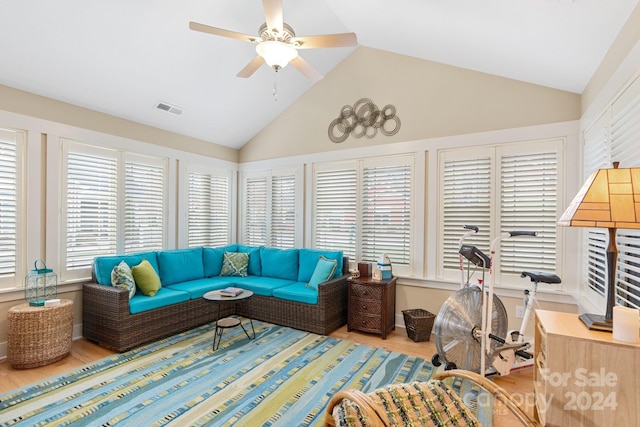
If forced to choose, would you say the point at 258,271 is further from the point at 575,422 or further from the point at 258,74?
the point at 575,422

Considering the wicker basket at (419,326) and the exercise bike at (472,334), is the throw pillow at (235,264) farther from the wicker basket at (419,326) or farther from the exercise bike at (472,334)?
the exercise bike at (472,334)

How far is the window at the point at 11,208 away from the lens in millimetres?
3020

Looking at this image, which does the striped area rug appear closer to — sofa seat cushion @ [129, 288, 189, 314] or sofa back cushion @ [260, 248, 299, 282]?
sofa seat cushion @ [129, 288, 189, 314]

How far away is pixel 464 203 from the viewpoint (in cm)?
360

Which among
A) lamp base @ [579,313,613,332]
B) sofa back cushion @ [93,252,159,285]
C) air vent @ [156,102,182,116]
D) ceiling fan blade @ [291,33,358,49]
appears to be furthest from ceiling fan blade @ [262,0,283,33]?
sofa back cushion @ [93,252,159,285]

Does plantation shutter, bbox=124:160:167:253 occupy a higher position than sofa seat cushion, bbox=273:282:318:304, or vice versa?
plantation shutter, bbox=124:160:167:253

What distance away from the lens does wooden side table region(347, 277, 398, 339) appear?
3.61 m

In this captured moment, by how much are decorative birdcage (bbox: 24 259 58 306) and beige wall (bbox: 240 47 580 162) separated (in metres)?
3.27

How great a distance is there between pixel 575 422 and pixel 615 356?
1.18 feet

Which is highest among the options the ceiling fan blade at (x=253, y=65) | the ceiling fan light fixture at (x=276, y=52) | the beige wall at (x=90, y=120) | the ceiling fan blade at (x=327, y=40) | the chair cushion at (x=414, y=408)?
the ceiling fan blade at (x=327, y=40)

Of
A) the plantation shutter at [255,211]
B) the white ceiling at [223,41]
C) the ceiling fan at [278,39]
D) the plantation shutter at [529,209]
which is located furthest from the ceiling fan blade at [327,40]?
the plantation shutter at [255,211]

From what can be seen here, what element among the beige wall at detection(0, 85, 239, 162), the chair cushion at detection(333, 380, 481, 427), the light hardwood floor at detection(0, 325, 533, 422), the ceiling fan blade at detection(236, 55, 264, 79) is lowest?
the light hardwood floor at detection(0, 325, 533, 422)

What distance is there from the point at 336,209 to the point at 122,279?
2.76 metres

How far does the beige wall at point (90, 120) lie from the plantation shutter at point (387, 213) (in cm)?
276
